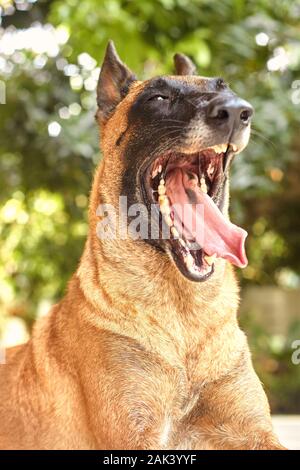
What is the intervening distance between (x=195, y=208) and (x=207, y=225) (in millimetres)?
90

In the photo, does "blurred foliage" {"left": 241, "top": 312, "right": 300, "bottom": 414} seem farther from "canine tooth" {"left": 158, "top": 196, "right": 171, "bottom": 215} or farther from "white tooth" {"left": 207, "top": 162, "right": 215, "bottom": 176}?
"canine tooth" {"left": 158, "top": 196, "right": 171, "bottom": 215}

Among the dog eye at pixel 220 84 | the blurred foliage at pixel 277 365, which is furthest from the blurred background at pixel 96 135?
the dog eye at pixel 220 84

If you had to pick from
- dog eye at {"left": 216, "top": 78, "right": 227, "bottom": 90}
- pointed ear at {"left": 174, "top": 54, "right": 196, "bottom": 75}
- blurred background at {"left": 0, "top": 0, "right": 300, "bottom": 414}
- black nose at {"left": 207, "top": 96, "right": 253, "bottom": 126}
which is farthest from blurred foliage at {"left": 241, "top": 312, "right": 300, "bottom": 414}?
black nose at {"left": 207, "top": 96, "right": 253, "bottom": 126}

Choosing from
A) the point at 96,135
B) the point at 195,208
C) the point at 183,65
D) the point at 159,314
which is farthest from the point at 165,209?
the point at 96,135

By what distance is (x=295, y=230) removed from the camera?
12.3 metres

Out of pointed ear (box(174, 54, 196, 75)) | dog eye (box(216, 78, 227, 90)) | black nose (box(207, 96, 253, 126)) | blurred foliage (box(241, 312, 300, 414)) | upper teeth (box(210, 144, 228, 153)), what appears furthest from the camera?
blurred foliage (box(241, 312, 300, 414))

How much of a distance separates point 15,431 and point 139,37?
235 cm

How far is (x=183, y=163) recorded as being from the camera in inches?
131

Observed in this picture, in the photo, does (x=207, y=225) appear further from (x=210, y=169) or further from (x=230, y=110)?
(x=230, y=110)

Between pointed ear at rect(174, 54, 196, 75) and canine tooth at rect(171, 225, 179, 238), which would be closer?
canine tooth at rect(171, 225, 179, 238)

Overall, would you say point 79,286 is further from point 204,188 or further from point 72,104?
point 72,104

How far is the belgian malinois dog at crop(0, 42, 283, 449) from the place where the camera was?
2994 mm

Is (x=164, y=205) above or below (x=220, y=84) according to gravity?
below

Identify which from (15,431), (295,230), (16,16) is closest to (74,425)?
(15,431)
